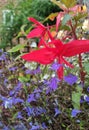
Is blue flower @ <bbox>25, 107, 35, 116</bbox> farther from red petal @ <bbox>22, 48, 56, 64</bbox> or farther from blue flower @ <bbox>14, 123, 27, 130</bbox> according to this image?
red petal @ <bbox>22, 48, 56, 64</bbox>

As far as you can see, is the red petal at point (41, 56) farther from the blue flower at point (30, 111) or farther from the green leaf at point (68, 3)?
the blue flower at point (30, 111)

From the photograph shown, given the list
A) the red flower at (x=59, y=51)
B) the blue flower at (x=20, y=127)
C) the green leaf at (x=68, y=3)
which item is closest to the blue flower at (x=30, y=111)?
the blue flower at (x=20, y=127)

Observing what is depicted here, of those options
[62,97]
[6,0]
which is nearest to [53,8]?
[62,97]

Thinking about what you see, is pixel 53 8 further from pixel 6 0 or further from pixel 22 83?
pixel 6 0

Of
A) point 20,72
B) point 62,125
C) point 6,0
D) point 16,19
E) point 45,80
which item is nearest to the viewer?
A: point 62,125

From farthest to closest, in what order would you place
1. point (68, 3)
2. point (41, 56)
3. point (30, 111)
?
point (30, 111) → point (68, 3) → point (41, 56)

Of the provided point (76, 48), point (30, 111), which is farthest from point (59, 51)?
point (30, 111)

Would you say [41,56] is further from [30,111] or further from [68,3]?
[30,111]

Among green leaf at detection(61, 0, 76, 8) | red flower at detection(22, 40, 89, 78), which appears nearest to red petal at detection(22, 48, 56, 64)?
red flower at detection(22, 40, 89, 78)
